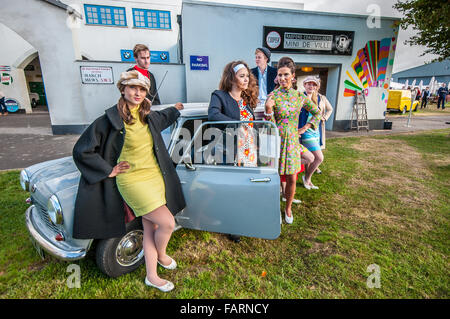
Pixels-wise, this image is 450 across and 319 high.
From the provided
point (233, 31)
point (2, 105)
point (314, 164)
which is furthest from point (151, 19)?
point (314, 164)

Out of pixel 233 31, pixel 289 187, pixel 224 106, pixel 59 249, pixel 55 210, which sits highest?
pixel 233 31

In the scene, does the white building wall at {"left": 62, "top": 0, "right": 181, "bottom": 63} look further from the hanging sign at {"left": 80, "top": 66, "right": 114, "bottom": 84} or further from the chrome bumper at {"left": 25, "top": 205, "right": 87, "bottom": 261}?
the chrome bumper at {"left": 25, "top": 205, "right": 87, "bottom": 261}

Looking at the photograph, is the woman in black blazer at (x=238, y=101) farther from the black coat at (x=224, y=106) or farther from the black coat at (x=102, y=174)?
the black coat at (x=102, y=174)

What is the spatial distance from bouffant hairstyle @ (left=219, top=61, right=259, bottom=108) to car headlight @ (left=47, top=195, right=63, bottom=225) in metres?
1.93

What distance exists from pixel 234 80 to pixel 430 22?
25.5 feet

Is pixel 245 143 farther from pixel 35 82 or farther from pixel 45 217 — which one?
pixel 35 82

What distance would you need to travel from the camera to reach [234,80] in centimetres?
248

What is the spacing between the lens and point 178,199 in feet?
7.07

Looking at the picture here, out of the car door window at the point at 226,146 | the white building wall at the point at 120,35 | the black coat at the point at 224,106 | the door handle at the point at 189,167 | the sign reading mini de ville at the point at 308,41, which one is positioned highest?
the white building wall at the point at 120,35

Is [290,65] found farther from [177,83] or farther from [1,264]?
[177,83]

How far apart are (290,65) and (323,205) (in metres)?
2.29

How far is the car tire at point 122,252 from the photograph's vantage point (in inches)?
80.8

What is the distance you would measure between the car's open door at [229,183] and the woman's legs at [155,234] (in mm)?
356

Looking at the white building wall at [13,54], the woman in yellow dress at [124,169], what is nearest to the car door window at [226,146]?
the woman in yellow dress at [124,169]
